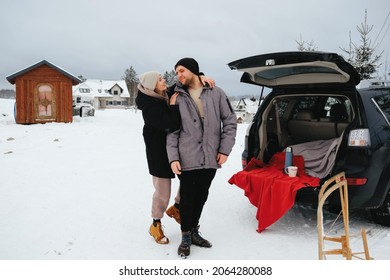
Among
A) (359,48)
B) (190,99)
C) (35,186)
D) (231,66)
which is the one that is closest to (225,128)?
(190,99)

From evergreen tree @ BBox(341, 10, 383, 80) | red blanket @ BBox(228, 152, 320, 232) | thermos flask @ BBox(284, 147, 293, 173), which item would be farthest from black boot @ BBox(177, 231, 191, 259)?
evergreen tree @ BBox(341, 10, 383, 80)

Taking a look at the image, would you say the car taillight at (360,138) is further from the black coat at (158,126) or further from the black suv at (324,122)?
the black coat at (158,126)

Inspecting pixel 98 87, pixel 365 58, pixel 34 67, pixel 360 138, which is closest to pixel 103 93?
pixel 98 87

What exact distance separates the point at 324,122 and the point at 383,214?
1.53 metres

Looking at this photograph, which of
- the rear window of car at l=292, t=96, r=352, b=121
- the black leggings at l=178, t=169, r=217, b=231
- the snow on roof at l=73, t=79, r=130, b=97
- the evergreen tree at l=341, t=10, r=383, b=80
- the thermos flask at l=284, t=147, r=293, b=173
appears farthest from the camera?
the snow on roof at l=73, t=79, r=130, b=97

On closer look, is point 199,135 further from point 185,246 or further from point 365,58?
point 365,58

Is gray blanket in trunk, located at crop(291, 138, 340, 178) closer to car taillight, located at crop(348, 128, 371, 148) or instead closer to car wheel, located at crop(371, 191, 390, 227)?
car taillight, located at crop(348, 128, 371, 148)

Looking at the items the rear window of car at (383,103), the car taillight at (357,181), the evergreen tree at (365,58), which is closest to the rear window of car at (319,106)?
the rear window of car at (383,103)

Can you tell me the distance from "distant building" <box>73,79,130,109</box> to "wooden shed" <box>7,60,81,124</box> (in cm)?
3708

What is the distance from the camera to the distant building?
179 feet

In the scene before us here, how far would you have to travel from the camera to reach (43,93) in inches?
607

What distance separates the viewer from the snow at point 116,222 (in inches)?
119

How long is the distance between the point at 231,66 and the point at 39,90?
14160 mm
